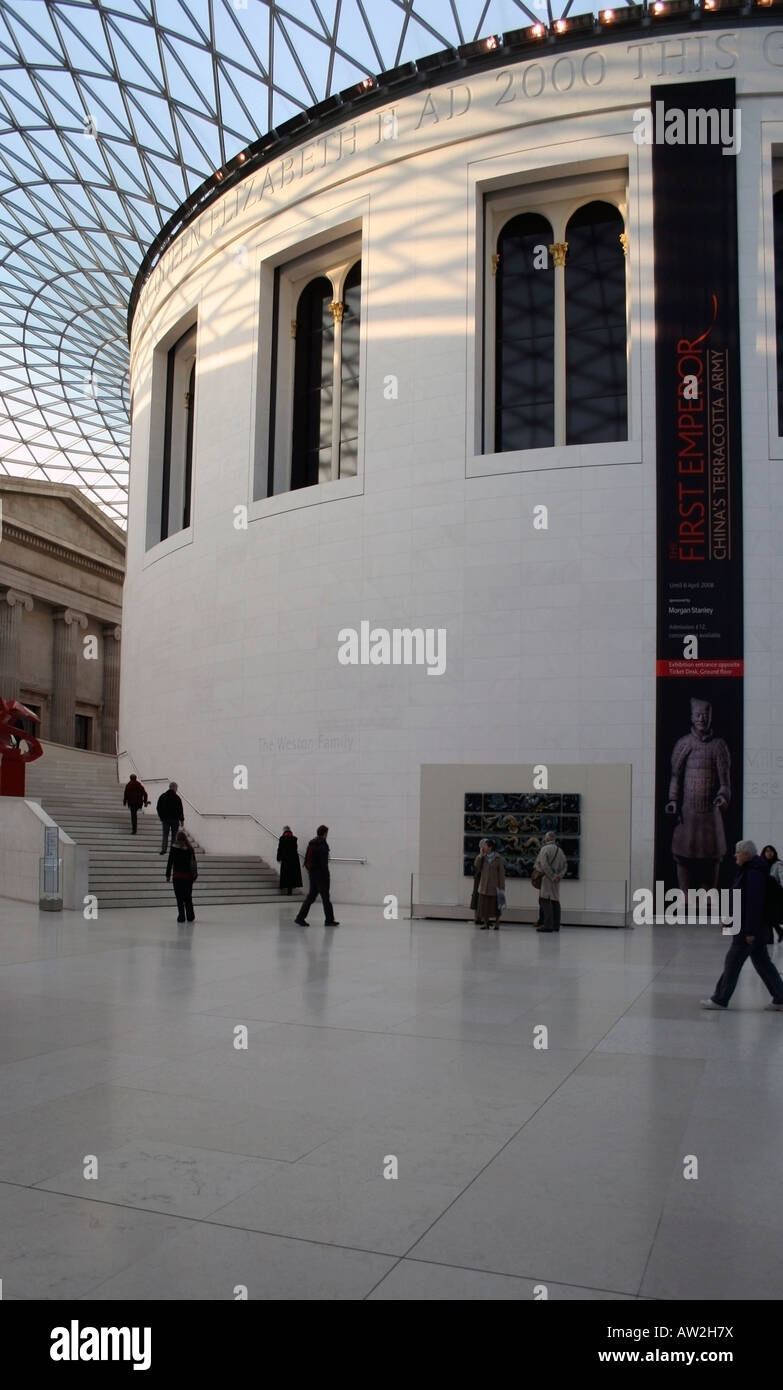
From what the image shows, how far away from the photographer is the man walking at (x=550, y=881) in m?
Answer: 19.9

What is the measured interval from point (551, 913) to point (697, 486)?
10.5m

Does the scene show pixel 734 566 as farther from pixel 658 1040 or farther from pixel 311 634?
pixel 658 1040

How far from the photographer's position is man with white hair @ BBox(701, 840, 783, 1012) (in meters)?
10.8

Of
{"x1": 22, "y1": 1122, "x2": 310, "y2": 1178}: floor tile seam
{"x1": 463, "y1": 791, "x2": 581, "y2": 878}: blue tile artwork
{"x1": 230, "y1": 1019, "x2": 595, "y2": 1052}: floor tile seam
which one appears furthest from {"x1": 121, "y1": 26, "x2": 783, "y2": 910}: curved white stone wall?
{"x1": 22, "y1": 1122, "x2": 310, "y2": 1178}: floor tile seam

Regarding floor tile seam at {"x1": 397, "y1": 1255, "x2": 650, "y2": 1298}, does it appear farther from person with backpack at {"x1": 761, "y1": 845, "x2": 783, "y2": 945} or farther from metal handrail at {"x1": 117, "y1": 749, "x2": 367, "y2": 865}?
metal handrail at {"x1": 117, "y1": 749, "x2": 367, "y2": 865}

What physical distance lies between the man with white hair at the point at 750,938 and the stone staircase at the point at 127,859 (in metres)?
14.5

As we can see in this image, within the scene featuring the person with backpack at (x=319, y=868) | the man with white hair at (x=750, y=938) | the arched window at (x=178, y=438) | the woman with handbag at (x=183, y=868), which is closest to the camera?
the man with white hair at (x=750, y=938)

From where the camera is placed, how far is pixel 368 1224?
4.88 metres

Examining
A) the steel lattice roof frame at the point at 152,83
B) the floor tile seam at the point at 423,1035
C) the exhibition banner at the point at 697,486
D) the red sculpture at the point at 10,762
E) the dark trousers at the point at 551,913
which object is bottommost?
the dark trousers at the point at 551,913

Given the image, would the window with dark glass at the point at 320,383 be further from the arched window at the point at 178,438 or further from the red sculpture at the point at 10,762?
the red sculpture at the point at 10,762

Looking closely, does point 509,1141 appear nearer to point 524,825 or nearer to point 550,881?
point 550,881

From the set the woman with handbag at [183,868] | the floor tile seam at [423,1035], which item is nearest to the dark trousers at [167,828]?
the woman with handbag at [183,868]

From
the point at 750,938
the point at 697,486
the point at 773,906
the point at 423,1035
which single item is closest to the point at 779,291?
the point at 697,486

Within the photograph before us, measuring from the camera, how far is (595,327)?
2684 cm
